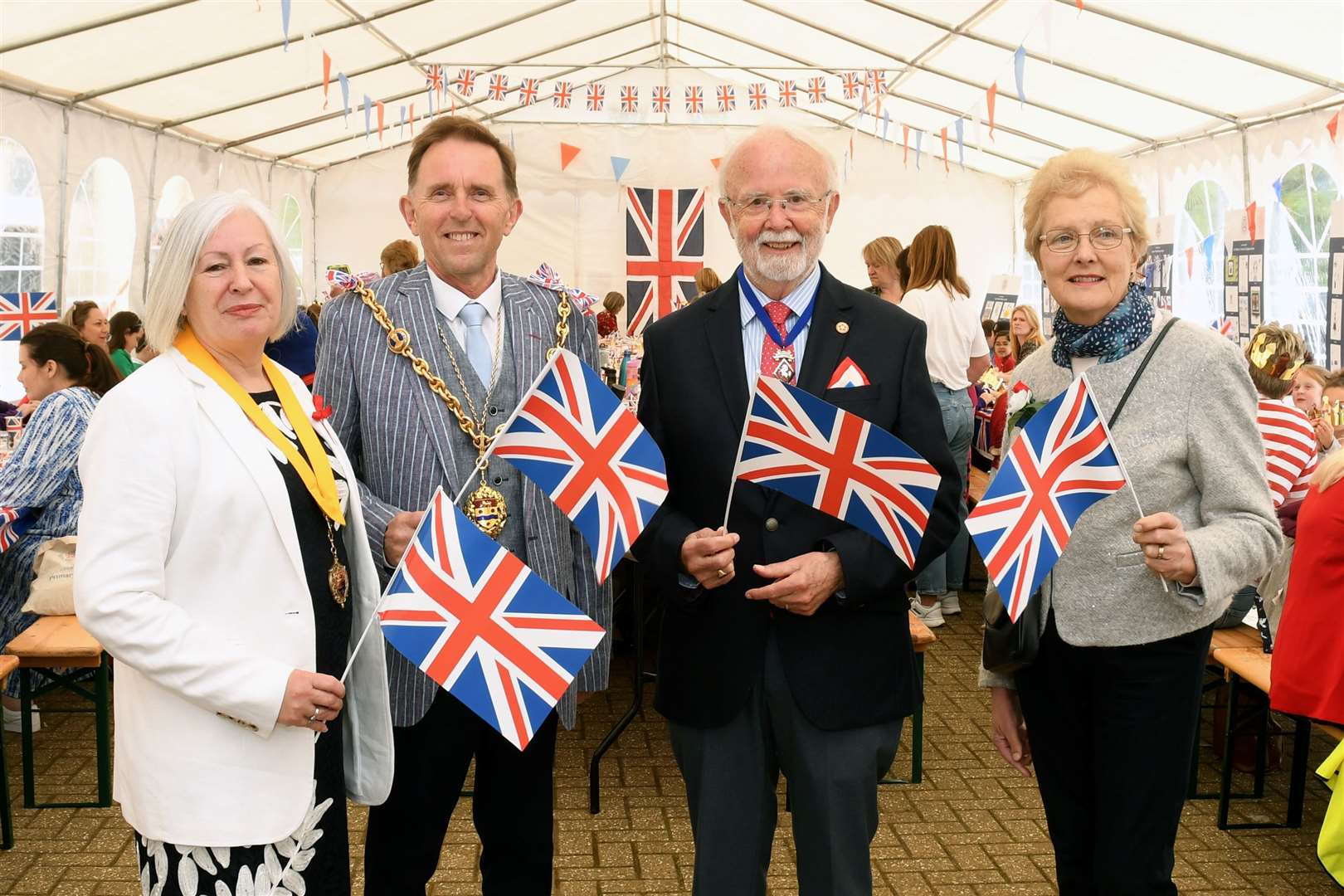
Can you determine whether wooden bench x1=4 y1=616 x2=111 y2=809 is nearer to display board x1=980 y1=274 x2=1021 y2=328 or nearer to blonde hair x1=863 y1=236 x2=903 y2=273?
blonde hair x1=863 y1=236 x2=903 y2=273

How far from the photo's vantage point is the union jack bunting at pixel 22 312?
9.07m

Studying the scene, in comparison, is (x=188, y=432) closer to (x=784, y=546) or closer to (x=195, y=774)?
(x=195, y=774)

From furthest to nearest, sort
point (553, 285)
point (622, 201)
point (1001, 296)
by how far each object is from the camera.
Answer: point (622, 201)
point (1001, 296)
point (553, 285)

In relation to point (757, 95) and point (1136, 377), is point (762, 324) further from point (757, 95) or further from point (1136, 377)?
point (757, 95)

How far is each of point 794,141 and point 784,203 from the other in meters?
0.12

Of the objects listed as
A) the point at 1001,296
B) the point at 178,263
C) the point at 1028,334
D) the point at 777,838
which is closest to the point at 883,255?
the point at 777,838

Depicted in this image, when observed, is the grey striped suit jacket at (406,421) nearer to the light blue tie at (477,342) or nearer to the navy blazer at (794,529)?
the light blue tie at (477,342)

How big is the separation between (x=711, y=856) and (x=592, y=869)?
4.82 feet

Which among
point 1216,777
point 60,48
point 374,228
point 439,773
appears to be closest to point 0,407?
point 60,48

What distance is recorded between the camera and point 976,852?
361cm

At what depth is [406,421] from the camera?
86.2 inches

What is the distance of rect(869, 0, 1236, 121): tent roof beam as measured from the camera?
10.1m

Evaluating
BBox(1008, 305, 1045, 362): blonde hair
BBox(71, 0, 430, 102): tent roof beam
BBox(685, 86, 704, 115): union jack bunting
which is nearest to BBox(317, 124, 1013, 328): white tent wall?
BBox(685, 86, 704, 115): union jack bunting

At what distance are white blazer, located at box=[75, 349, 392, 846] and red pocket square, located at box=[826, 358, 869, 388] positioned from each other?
0.94 metres
